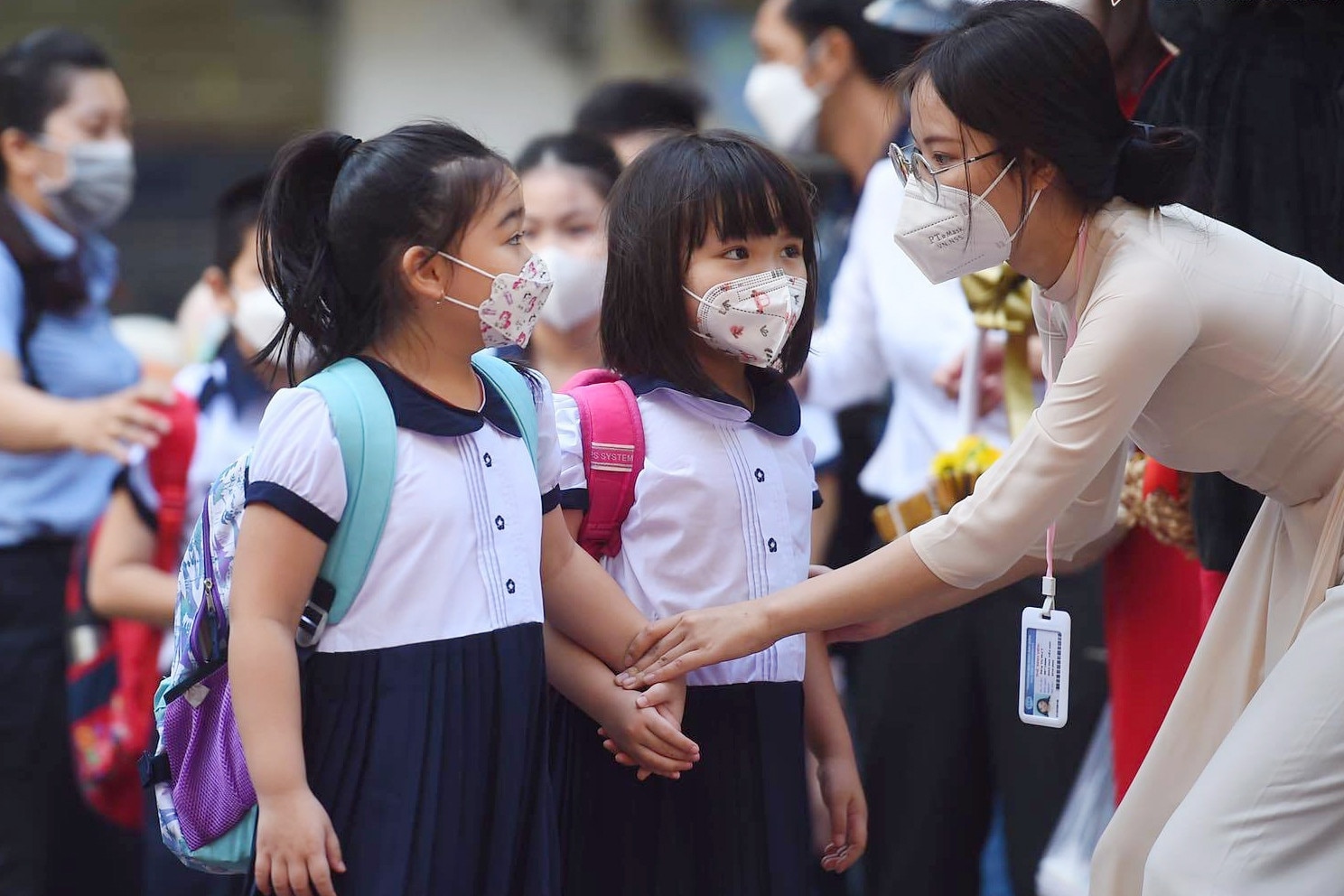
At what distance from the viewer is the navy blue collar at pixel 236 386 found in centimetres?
423

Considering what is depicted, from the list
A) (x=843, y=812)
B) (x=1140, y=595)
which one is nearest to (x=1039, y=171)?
(x=843, y=812)

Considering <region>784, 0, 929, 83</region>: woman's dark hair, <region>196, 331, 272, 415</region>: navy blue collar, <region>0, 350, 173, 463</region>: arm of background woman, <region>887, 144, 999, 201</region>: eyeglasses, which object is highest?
<region>887, 144, 999, 201</region>: eyeglasses

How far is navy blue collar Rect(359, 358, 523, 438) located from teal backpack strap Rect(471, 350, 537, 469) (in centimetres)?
9

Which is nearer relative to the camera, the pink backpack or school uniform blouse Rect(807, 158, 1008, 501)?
the pink backpack

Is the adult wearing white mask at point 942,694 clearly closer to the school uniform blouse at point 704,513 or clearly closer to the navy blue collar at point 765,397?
the navy blue collar at point 765,397

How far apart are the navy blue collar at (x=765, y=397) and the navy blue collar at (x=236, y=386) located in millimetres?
1650

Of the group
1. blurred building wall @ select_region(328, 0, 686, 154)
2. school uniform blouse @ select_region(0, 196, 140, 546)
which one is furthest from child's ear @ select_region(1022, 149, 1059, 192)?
blurred building wall @ select_region(328, 0, 686, 154)

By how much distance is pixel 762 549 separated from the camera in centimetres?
279

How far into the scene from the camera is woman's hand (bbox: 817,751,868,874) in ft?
9.46

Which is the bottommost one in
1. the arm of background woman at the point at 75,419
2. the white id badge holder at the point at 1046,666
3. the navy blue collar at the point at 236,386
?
the arm of background woman at the point at 75,419

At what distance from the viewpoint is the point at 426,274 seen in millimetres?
2547

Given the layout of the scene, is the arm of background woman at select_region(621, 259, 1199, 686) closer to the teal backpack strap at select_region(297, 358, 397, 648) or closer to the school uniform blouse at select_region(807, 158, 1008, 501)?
the teal backpack strap at select_region(297, 358, 397, 648)

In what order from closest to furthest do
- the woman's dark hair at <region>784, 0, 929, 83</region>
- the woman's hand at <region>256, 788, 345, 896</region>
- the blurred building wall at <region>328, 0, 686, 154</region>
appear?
the woman's hand at <region>256, 788, 345, 896</region>, the woman's dark hair at <region>784, 0, 929, 83</region>, the blurred building wall at <region>328, 0, 686, 154</region>

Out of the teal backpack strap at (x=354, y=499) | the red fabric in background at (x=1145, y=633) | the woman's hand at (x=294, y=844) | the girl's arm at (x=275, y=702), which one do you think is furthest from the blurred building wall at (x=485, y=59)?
the woman's hand at (x=294, y=844)
